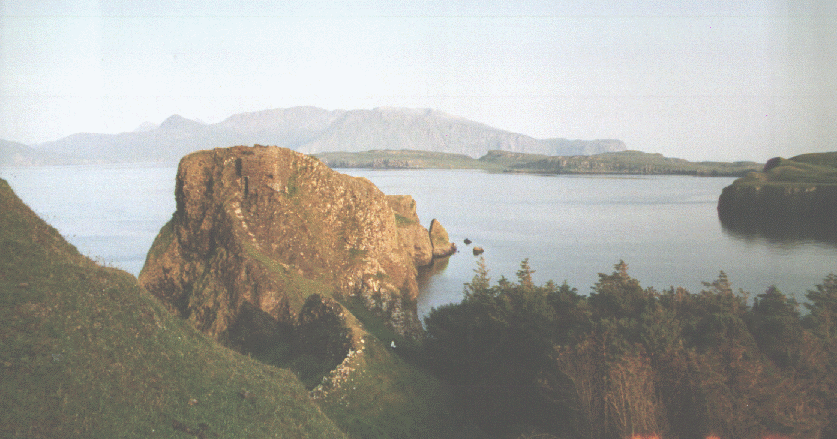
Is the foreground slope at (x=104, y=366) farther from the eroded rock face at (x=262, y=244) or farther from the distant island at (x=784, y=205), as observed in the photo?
the distant island at (x=784, y=205)

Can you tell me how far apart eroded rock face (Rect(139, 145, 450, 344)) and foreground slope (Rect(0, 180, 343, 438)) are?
13707 mm

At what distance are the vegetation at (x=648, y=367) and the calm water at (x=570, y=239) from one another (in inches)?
755

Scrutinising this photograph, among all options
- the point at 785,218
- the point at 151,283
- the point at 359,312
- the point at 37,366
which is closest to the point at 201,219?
the point at 151,283

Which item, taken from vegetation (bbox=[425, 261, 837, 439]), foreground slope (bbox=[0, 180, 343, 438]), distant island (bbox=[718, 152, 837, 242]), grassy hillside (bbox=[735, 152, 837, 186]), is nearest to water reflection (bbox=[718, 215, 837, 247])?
distant island (bbox=[718, 152, 837, 242])

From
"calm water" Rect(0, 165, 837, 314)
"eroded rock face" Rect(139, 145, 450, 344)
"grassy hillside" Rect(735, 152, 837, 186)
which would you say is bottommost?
A: "calm water" Rect(0, 165, 837, 314)

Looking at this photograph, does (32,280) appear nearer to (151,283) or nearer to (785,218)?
(151,283)

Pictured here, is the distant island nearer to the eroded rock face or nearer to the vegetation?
the eroded rock face

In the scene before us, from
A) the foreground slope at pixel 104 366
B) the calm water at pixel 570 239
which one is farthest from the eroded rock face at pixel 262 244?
the foreground slope at pixel 104 366

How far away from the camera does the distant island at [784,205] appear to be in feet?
316

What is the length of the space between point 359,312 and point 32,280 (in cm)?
2262

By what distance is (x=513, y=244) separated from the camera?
88312mm

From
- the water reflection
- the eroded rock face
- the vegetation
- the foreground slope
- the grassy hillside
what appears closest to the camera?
the foreground slope

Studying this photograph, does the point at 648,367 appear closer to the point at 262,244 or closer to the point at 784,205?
the point at 262,244

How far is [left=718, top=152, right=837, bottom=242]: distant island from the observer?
316 ft
